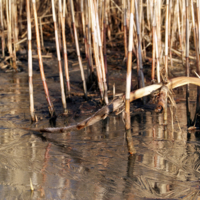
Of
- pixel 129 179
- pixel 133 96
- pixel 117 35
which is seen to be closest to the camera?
pixel 129 179

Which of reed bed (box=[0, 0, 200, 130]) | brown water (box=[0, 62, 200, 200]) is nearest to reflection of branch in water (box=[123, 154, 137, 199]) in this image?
brown water (box=[0, 62, 200, 200])

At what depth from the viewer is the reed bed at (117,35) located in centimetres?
301

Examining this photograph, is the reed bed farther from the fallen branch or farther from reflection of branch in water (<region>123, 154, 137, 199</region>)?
reflection of branch in water (<region>123, 154, 137, 199</region>)

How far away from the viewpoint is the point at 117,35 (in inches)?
289

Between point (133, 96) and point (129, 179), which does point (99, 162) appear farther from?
point (133, 96)

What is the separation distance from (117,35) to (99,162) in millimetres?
5378

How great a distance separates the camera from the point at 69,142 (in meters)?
2.83

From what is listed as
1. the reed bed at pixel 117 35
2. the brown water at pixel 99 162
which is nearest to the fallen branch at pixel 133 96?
the reed bed at pixel 117 35

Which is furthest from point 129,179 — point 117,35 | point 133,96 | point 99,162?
point 117,35

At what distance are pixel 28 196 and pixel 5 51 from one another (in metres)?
5.17

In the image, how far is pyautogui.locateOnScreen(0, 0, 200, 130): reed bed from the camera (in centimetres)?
301

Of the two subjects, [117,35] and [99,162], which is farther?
[117,35]

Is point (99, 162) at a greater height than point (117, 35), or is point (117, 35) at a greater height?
point (117, 35)

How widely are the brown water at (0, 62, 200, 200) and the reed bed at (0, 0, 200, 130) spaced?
0.37 m
